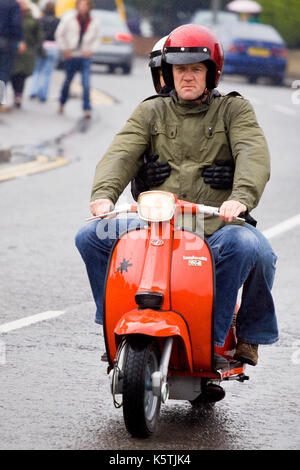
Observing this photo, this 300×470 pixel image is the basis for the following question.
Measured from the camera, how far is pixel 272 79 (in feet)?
95.5

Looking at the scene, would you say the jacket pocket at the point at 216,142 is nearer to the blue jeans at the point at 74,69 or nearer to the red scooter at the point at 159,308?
the red scooter at the point at 159,308

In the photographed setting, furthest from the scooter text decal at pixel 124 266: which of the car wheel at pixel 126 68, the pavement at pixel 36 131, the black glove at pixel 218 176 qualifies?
the car wheel at pixel 126 68

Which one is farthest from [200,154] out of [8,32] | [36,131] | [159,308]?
[8,32]

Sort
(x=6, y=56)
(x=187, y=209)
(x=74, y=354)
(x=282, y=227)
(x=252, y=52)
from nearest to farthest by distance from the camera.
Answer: (x=187, y=209) → (x=74, y=354) → (x=282, y=227) → (x=6, y=56) → (x=252, y=52)

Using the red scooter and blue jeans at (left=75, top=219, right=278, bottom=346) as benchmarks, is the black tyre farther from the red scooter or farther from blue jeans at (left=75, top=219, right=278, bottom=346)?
blue jeans at (left=75, top=219, right=278, bottom=346)

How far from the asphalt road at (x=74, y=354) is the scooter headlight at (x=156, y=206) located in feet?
3.07

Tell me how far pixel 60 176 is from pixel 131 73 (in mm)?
17428

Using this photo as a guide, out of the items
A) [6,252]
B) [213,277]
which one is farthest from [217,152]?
[6,252]

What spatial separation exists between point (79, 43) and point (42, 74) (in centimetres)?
212

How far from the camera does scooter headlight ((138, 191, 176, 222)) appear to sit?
4676 millimetres

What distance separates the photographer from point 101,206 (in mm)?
A: 4891

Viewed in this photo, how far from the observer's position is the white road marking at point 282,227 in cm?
981

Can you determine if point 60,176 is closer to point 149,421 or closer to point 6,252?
point 6,252

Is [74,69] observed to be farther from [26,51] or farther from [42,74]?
[42,74]
